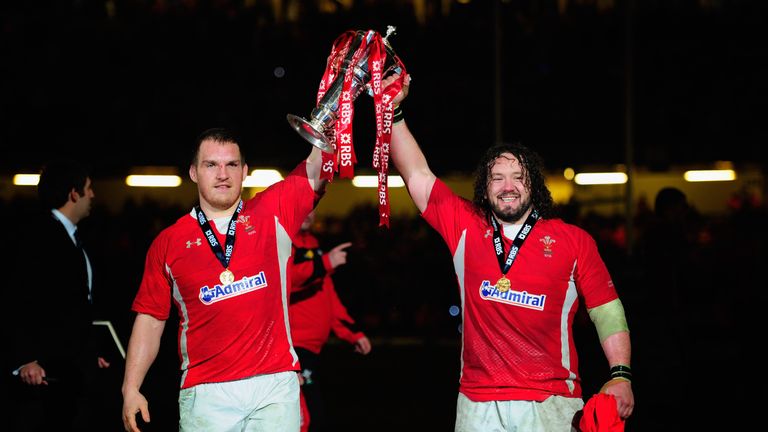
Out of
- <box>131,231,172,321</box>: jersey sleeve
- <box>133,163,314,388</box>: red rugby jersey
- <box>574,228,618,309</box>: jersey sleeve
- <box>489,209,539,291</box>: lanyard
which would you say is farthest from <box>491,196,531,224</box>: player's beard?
<box>131,231,172,321</box>: jersey sleeve

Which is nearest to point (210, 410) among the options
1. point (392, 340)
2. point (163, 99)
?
point (392, 340)

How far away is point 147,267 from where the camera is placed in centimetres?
462

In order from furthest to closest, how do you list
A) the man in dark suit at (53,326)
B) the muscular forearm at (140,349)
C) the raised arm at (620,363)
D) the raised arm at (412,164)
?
the man in dark suit at (53,326) → the raised arm at (412,164) → the muscular forearm at (140,349) → the raised arm at (620,363)

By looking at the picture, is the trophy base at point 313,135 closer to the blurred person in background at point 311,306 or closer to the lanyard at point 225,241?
the lanyard at point 225,241

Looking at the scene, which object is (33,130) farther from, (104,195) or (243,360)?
(243,360)

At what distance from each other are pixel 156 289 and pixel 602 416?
A: 2.18 metres

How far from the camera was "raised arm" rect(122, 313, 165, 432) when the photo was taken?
4.43 m

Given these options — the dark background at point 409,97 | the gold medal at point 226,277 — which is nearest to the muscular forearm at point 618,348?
the gold medal at point 226,277

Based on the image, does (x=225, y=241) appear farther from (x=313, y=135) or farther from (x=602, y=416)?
(x=602, y=416)

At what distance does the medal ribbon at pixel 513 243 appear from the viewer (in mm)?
4496

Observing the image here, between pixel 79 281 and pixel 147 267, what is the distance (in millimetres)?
1702

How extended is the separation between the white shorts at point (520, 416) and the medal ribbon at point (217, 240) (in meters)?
1.36

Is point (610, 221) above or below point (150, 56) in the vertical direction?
below

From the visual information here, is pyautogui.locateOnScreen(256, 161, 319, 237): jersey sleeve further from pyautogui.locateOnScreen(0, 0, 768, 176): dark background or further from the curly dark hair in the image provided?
pyautogui.locateOnScreen(0, 0, 768, 176): dark background
